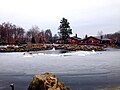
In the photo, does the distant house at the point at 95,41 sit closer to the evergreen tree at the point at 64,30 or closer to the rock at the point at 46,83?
the evergreen tree at the point at 64,30

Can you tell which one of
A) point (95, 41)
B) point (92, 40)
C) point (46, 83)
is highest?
point (92, 40)

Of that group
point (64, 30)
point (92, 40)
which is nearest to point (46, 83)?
point (64, 30)

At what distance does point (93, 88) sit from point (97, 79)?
330 cm

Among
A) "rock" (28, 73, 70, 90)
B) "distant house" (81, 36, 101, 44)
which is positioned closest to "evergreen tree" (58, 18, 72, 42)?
"distant house" (81, 36, 101, 44)

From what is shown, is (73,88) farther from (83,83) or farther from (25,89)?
(25,89)

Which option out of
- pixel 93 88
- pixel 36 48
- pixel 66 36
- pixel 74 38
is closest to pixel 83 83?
pixel 93 88

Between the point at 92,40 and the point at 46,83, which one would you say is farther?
the point at 92,40

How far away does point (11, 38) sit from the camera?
373 ft

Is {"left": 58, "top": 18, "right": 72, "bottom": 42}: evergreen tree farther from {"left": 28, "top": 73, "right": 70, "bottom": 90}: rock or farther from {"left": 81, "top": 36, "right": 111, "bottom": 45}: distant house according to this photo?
{"left": 28, "top": 73, "right": 70, "bottom": 90}: rock

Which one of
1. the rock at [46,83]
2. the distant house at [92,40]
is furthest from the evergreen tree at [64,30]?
the rock at [46,83]

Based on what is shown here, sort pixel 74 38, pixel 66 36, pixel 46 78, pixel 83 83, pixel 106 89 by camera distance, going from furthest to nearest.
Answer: pixel 74 38 < pixel 66 36 < pixel 83 83 < pixel 106 89 < pixel 46 78

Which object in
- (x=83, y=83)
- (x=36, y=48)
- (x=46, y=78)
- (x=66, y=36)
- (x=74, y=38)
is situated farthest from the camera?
(x=74, y=38)

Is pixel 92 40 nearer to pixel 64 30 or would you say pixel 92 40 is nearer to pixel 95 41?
pixel 95 41

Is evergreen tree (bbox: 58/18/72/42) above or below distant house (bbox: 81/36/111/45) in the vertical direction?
above
